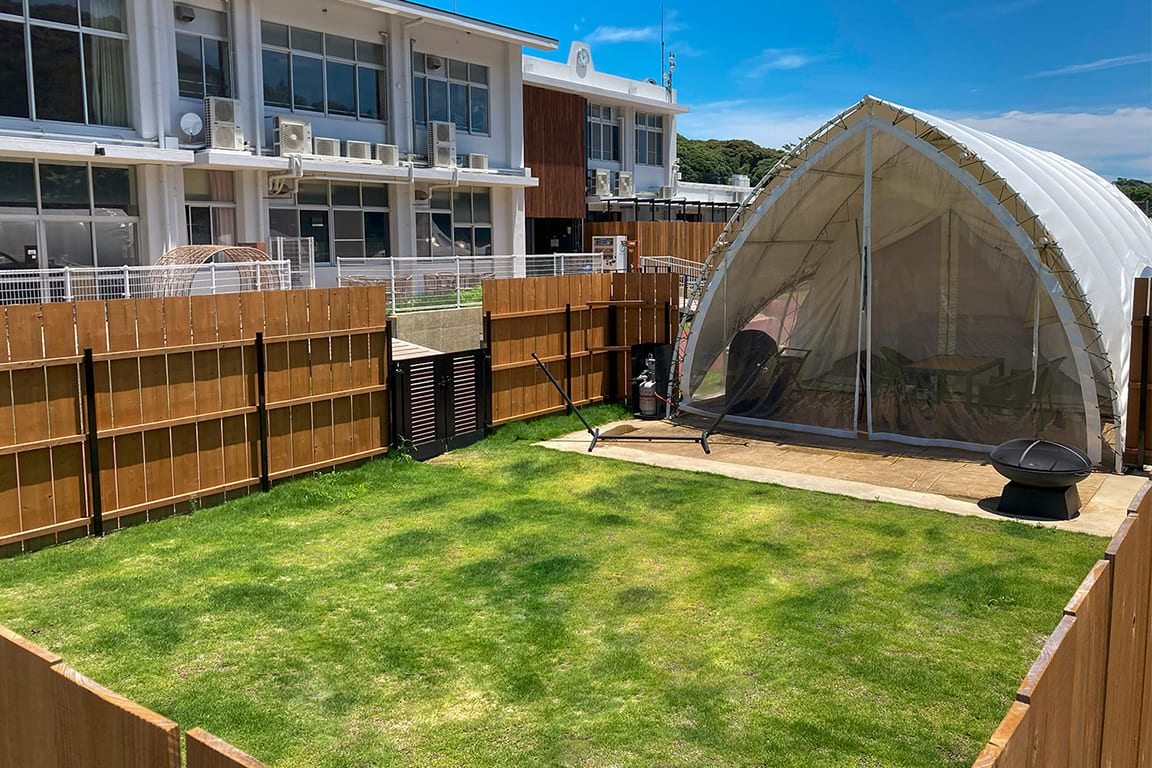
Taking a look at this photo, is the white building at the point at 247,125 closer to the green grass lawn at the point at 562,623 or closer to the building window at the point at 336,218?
the building window at the point at 336,218

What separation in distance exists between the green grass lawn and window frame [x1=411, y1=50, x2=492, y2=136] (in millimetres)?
16443

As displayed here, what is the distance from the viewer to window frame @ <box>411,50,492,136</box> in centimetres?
2619

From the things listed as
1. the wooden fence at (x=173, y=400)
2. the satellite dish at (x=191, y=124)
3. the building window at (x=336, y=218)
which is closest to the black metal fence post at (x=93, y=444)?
the wooden fence at (x=173, y=400)

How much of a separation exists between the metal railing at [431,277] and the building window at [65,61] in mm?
5719

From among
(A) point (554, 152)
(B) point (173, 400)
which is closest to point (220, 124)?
(B) point (173, 400)

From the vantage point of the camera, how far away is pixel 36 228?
61.0ft

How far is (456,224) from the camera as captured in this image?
2802 centimetres

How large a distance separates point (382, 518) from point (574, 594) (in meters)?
3.55

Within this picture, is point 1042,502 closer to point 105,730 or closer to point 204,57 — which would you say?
point 105,730

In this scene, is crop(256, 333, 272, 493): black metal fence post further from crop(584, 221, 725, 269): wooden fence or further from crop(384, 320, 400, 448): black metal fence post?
crop(584, 221, 725, 269): wooden fence

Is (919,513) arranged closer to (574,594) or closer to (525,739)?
(574,594)

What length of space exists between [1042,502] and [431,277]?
12475mm

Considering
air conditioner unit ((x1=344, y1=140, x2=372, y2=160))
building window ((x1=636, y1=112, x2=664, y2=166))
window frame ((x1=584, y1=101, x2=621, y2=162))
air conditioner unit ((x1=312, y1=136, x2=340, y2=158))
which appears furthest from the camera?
building window ((x1=636, y1=112, x2=664, y2=166))

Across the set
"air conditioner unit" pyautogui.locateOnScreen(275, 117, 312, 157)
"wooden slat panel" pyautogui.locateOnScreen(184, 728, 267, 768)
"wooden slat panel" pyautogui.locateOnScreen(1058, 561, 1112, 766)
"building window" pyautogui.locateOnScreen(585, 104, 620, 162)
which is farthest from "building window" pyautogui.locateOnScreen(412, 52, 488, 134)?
"wooden slat panel" pyautogui.locateOnScreen(184, 728, 267, 768)
